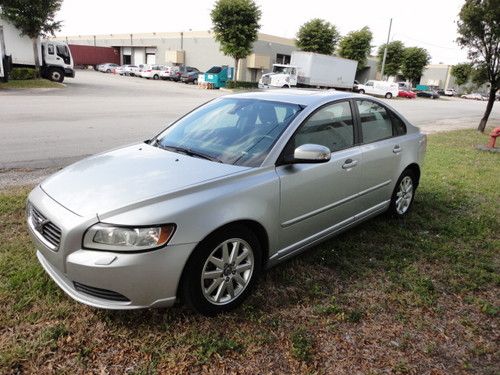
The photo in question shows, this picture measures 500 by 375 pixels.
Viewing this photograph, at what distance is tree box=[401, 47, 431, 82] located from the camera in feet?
190

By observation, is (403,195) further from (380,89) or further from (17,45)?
(380,89)

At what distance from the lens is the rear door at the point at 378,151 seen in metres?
4.23

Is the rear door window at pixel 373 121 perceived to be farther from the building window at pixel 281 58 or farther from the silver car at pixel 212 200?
the building window at pixel 281 58

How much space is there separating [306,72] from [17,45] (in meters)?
21.2

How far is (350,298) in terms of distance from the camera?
3.37 metres

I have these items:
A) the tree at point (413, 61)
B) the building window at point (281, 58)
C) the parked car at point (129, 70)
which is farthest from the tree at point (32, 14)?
the tree at point (413, 61)

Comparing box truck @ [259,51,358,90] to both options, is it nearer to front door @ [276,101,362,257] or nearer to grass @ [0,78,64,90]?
grass @ [0,78,64,90]

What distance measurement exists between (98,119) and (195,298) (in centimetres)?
1080

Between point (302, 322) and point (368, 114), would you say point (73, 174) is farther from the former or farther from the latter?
point (368, 114)

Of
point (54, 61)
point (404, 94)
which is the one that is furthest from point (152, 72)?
point (404, 94)

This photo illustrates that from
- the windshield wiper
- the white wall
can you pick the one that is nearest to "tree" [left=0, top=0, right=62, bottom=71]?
the white wall

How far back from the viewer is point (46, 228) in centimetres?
278

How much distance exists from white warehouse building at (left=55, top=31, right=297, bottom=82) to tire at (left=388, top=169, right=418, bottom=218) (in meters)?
35.8

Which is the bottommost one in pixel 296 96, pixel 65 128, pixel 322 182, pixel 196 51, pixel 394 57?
pixel 65 128
